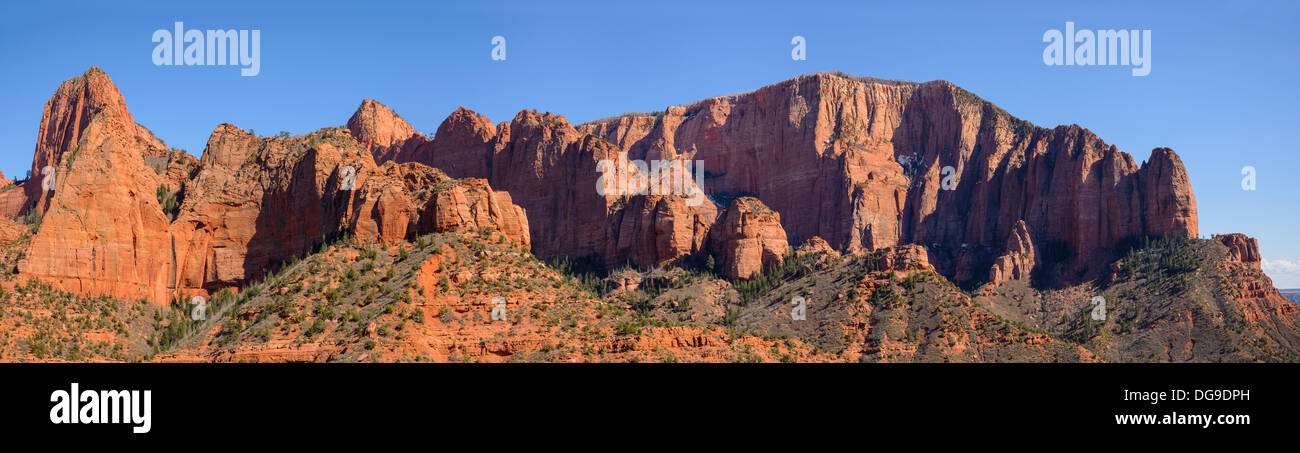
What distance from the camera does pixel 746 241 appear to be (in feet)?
589

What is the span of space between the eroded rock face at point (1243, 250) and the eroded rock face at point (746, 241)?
2423 inches

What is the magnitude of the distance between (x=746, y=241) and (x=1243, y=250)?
69.3 meters

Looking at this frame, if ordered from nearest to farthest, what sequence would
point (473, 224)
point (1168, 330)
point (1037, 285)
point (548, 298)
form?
point (548, 298)
point (473, 224)
point (1168, 330)
point (1037, 285)

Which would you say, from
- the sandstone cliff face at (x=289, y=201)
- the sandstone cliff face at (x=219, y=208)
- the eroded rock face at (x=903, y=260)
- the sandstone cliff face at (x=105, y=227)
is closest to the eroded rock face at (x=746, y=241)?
the eroded rock face at (x=903, y=260)

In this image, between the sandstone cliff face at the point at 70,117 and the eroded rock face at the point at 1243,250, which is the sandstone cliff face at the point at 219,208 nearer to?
the sandstone cliff face at the point at 70,117

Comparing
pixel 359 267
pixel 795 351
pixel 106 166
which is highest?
pixel 106 166

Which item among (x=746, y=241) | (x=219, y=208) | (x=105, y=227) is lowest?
(x=746, y=241)

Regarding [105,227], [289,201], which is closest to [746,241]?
[289,201]

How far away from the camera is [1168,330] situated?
15900cm

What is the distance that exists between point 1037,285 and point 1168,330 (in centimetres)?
3765

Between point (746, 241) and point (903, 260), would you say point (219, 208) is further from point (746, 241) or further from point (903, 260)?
point (903, 260)
